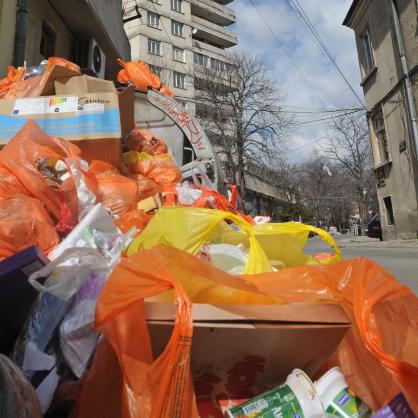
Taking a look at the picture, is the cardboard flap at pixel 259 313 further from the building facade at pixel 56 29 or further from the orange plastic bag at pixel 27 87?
the building facade at pixel 56 29

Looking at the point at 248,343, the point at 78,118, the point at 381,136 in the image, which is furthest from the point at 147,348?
the point at 381,136

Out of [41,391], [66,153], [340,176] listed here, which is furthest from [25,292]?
[340,176]

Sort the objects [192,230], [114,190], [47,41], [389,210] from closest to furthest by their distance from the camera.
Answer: [192,230] < [114,190] < [47,41] < [389,210]

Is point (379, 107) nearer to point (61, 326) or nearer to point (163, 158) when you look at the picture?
point (163, 158)

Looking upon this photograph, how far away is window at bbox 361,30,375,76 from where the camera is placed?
1405 centimetres

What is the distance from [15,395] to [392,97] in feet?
Result: 46.4

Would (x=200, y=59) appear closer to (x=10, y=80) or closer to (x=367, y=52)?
(x=367, y=52)

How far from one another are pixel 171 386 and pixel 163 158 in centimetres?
302

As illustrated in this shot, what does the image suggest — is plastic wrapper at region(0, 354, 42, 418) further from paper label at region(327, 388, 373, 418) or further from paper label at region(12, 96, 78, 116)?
paper label at region(12, 96, 78, 116)

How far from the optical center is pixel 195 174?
14.0 ft

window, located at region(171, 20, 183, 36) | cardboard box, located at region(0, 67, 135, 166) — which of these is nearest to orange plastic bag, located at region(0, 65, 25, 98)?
cardboard box, located at region(0, 67, 135, 166)

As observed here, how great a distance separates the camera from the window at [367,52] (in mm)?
14047

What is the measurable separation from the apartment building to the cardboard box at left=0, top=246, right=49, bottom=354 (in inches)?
981

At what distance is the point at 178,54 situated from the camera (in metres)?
32.6
